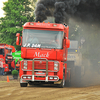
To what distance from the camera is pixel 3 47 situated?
84.3 ft

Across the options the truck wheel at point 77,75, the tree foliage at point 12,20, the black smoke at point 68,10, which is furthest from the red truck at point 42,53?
the tree foliage at point 12,20

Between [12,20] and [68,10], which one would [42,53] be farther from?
[12,20]

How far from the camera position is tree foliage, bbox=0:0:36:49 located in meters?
35.5

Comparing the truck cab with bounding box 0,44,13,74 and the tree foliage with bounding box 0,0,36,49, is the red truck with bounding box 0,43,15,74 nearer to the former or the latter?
the truck cab with bounding box 0,44,13,74

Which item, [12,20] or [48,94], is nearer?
[48,94]

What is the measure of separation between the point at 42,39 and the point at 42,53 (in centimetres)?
71

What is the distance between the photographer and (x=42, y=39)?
12883mm

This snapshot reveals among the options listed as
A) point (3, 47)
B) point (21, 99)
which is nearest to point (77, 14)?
point (3, 47)

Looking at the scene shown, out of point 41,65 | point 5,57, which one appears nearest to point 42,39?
point 41,65

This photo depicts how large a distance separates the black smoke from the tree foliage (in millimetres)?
16925

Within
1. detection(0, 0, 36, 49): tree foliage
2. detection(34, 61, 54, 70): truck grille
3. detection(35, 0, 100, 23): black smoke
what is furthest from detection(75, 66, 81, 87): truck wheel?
detection(0, 0, 36, 49): tree foliage

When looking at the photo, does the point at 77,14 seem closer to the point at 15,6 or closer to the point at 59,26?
the point at 59,26

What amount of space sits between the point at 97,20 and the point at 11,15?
1871 cm

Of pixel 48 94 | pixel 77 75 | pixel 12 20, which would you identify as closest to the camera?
pixel 48 94
